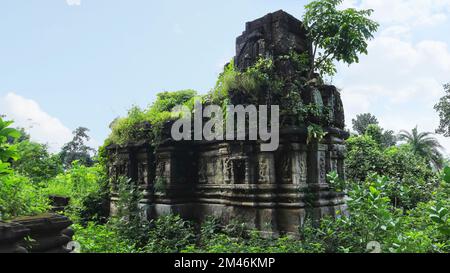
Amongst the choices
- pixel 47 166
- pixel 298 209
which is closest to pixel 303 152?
pixel 298 209

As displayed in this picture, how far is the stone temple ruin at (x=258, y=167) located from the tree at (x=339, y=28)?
501 millimetres

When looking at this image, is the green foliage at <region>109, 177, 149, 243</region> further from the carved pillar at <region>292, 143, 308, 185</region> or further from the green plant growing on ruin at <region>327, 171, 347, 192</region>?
the green plant growing on ruin at <region>327, 171, 347, 192</region>

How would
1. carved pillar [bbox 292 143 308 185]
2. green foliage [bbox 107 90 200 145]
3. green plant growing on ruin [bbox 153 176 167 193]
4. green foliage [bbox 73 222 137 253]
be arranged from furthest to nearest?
green foliage [bbox 107 90 200 145] → green plant growing on ruin [bbox 153 176 167 193] → carved pillar [bbox 292 143 308 185] → green foliage [bbox 73 222 137 253]

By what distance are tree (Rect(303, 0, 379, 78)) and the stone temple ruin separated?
1.65 feet

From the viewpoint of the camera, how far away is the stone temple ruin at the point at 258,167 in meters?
5.90

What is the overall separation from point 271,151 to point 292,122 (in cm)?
67

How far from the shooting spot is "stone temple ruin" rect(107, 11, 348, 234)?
5.90 meters

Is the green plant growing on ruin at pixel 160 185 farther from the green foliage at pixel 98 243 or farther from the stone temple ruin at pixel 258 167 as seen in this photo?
the green foliage at pixel 98 243

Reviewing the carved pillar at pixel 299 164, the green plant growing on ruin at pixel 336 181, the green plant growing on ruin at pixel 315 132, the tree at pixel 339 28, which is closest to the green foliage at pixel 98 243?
the carved pillar at pixel 299 164

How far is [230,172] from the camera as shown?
6578 mm

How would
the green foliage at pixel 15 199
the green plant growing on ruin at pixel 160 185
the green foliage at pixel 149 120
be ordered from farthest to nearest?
the green foliage at pixel 149 120
the green plant growing on ruin at pixel 160 185
the green foliage at pixel 15 199

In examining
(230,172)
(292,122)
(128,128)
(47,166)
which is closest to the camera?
(292,122)

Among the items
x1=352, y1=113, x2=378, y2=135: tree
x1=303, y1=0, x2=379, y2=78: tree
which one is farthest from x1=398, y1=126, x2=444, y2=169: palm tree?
x1=303, y1=0, x2=379, y2=78: tree
